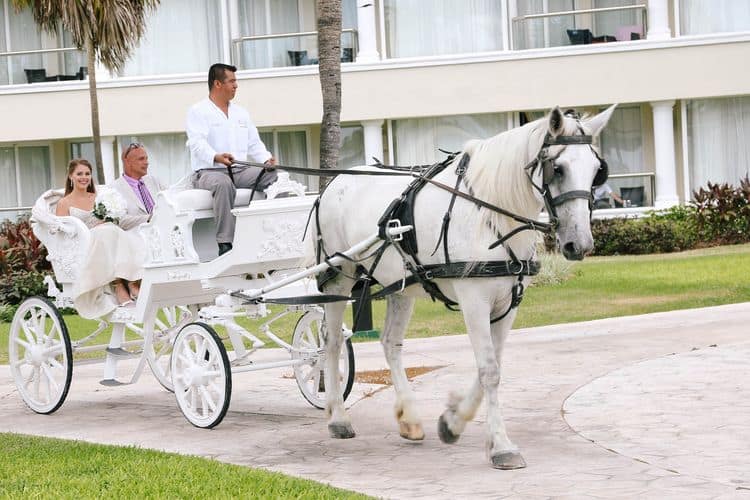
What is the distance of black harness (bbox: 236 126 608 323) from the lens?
23.9 feet

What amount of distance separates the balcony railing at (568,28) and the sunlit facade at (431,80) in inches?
1.3

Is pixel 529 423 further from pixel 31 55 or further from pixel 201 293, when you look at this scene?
pixel 31 55

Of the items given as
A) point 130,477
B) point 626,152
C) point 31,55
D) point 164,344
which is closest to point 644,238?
point 626,152

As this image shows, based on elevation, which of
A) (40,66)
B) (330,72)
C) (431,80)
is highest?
(40,66)

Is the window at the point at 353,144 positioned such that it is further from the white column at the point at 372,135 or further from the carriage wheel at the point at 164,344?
the carriage wheel at the point at 164,344

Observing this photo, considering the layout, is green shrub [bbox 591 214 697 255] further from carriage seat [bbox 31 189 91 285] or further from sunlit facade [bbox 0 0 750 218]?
carriage seat [bbox 31 189 91 285]

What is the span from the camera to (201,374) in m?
9.15

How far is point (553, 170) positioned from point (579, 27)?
24661 mm

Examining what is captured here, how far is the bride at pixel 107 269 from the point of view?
10.2 m

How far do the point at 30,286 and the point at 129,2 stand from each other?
6006 mm

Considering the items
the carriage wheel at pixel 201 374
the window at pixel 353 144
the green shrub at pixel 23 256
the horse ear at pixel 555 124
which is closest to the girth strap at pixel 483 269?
the horse ear at pixel 555 124

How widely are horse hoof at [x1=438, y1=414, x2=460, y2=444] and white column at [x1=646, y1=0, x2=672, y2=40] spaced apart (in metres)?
23.3

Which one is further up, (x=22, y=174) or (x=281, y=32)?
(x=281, y=32)

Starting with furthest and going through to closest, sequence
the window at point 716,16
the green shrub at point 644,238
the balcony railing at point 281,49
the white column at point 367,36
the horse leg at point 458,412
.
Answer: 1. the balcony railing at point 281,49
2. the white column at point 367,36
3. the window at point 716,16
4. the green shrub at point 644,238
5. the horse leg at point 458,412
